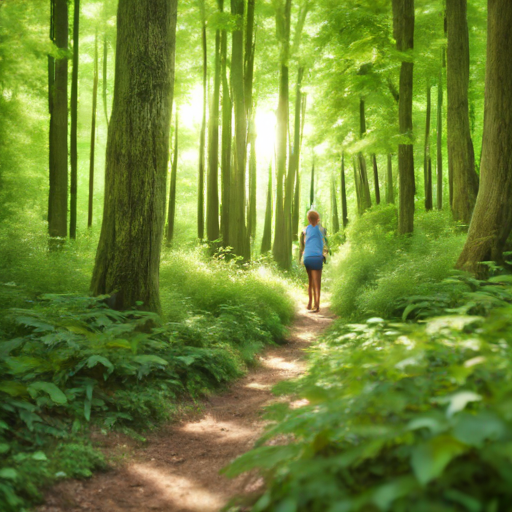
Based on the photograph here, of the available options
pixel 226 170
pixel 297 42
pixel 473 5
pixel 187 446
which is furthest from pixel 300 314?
pixel 473 5

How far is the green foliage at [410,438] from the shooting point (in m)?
1.37

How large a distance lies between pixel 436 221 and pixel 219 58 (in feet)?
29.7

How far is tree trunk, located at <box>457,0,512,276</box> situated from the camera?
260 inches

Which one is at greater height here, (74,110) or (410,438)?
(74,110)

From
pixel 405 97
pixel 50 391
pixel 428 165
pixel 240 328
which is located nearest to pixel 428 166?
pixel 428 165

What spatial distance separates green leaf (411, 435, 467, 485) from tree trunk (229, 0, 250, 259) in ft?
39.5

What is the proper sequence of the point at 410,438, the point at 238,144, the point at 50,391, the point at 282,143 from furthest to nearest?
the point at 282,143 < the point at 238,144 < the point at 50,391 < the point at 410,438

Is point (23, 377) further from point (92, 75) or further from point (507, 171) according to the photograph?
point (92, 75)

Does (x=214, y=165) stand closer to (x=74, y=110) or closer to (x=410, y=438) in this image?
(x=74, y=110)

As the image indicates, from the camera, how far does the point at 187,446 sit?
400cm

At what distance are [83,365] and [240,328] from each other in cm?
358

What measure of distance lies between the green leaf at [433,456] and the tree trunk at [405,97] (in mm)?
11142

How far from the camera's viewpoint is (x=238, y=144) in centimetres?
1345

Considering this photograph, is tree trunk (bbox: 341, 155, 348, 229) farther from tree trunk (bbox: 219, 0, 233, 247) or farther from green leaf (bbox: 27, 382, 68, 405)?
green leaf (bbox: 27, 382, 68, 405)
